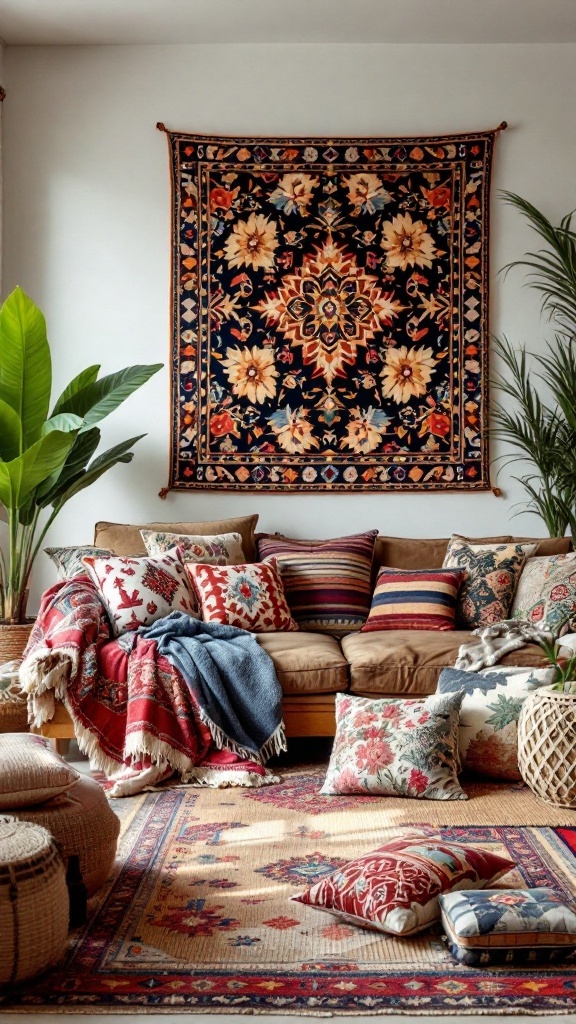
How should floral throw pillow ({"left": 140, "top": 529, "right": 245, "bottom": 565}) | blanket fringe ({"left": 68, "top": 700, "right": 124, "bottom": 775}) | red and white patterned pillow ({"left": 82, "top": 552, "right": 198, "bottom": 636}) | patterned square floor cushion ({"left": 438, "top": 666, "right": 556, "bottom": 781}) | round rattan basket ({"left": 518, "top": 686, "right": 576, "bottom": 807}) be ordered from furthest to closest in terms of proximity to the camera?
1. floral throw pillow ({"left": 140, "top": 529, "right": 245, "bottom": 565})
2. red and white patterned pillow ({"left": 82, "top": 552, "right": 198, "bottom": 636})
3. blanket fringe ({"left": 68, "top": 700, "right": 124, "bottom": 775})
4. patterned square floor cushion ({"left": 438, "top": 666, "right": 556, "bottom": 781})
5. round rattan basket ({"left": 518, "top": 686, "right": 576, "bottom": 807})

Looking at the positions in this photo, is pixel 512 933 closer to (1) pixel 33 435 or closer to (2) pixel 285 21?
(1) pixel 33 435

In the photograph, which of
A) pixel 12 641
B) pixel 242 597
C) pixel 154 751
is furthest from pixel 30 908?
pixel 12 641

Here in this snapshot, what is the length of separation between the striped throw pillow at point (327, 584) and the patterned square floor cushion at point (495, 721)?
98cm

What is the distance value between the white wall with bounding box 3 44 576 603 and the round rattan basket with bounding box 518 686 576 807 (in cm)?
191

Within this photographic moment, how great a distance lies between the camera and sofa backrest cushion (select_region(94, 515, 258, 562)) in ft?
15.3

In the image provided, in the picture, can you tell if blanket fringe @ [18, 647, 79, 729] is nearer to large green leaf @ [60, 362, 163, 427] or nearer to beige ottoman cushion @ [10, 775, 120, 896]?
beige ottoman cushion @ [10, 775, 120, 896]

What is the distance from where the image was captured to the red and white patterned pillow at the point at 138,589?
4.06 metres

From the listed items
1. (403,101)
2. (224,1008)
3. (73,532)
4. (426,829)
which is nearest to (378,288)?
(403,101)

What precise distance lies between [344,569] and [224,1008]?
8.98ft

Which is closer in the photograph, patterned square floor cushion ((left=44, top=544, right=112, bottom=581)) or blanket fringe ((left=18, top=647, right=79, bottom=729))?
blanket fringe ((left=18, top=647, right=79, bottom=729))

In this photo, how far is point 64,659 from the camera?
375 cm

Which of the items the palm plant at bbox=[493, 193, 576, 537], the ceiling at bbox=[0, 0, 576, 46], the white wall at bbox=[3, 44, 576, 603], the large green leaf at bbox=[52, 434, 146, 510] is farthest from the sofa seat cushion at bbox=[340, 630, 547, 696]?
the ceiling at bbox=[0, 0, 576, 46]

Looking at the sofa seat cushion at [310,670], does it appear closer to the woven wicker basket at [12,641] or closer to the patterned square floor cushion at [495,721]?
the patterned square floor cushion at [495,721]

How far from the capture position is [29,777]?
2.40m
